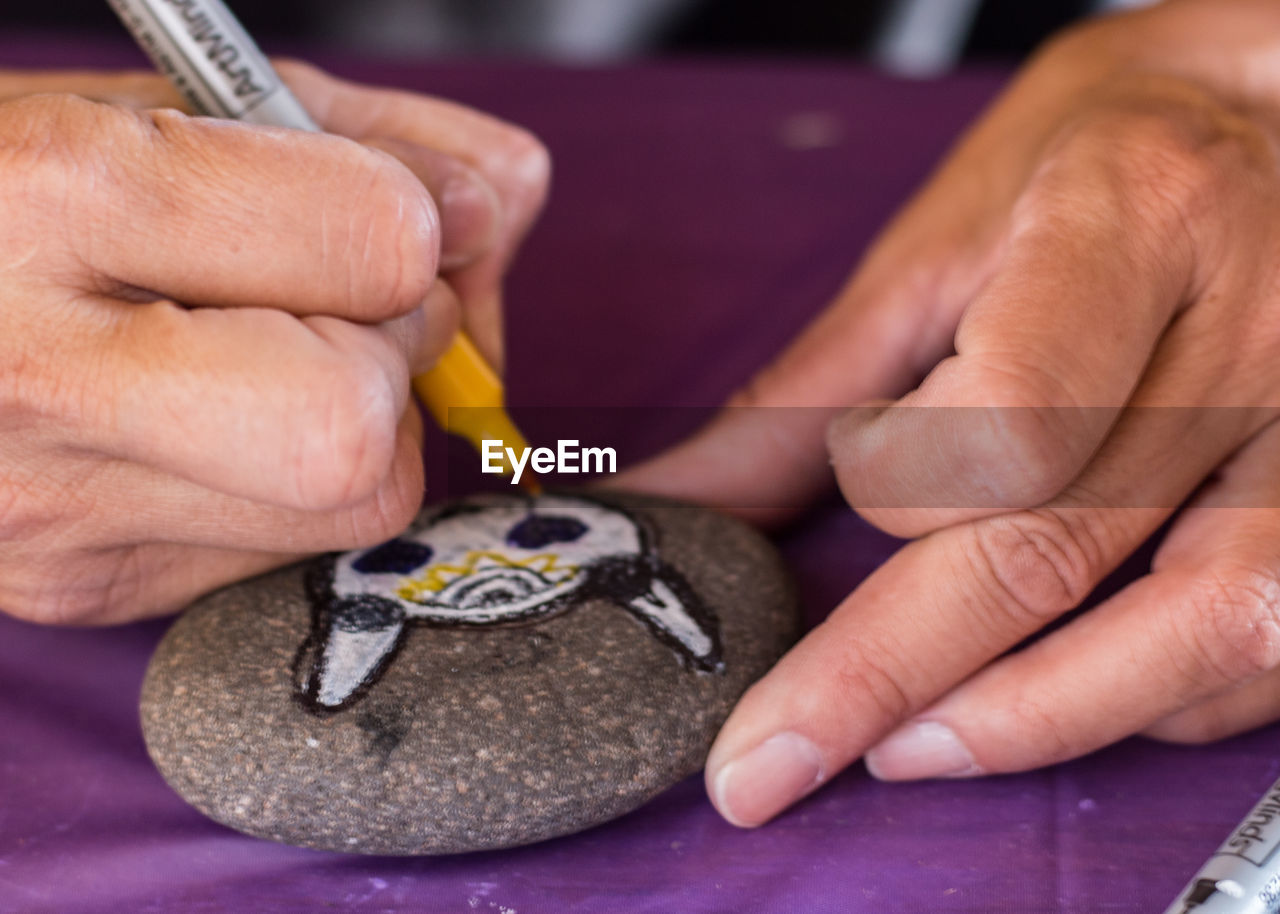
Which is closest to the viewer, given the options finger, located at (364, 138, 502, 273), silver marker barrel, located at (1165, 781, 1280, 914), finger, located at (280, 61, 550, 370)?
silver marker barrel, located at (1165, 781, 1280, 914)

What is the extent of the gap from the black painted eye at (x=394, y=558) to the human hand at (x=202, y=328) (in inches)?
2.4

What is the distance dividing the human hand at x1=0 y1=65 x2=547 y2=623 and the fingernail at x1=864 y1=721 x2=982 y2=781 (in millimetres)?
274

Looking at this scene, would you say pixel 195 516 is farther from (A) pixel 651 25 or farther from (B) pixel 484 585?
(A) pixel 651 25

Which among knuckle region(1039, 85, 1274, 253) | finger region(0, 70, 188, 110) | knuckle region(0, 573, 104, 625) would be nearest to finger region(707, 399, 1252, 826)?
knuckle region(1039, 85, 1274, 253)

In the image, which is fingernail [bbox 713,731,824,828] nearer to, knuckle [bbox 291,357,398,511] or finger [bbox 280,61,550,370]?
knuckle [bbox 291,357,398,511]

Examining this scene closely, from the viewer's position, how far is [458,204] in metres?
0.68

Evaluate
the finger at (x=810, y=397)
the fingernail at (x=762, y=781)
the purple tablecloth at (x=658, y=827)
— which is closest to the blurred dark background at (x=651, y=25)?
the purple tablecloth at (x=658, y=827)

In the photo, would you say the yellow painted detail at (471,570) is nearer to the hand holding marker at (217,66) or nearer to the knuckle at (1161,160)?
the hand holding marker at (217,66)

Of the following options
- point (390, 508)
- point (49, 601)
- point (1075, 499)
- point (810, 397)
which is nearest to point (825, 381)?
point (810, 397)

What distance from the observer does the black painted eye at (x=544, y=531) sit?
686 mm

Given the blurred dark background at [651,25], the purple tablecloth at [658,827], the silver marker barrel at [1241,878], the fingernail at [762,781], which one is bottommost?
the blurred dark background at [651,25]

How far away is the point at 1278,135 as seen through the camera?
75cm

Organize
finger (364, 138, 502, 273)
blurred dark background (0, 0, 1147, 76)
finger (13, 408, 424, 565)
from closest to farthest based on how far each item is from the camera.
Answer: finger (13, 408, 424, 565) < finger (364, 138, 502, 273) < blurred dark background (0, 0, 1147, 76)

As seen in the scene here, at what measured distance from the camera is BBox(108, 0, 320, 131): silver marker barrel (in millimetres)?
645
